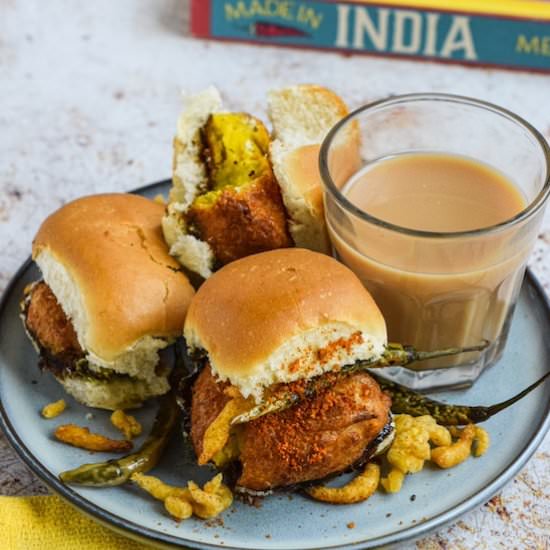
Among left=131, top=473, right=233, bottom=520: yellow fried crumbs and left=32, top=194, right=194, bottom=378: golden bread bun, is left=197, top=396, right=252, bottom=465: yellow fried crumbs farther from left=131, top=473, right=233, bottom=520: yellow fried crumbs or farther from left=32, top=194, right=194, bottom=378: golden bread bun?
left=32, top=194, right=194, bottom=378: golden bread bun

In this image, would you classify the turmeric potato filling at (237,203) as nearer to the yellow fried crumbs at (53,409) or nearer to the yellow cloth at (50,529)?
the yellow fried crumbs at (53,409)

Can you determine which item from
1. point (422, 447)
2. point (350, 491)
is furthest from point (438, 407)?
point (350, 491)

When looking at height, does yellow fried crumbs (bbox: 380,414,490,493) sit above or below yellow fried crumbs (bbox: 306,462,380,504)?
above

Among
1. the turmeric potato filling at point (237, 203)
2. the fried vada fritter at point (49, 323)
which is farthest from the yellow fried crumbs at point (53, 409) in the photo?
the turmeric potato filling at point (237, 203)

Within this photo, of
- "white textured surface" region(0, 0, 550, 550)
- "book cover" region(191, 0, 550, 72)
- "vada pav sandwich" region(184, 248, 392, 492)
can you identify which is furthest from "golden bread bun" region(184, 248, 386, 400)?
"book cover" region(191, 0, 550, 72)

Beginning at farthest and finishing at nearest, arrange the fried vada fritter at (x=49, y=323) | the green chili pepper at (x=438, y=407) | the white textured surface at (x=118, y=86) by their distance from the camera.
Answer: the white textured surface at (x=118, y=86) < the fried vada fritter at (x=49, y=323) < the green chili pepper at (x=438, y=407)
